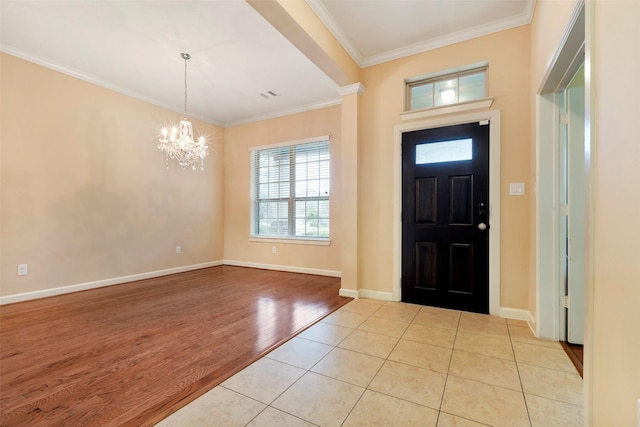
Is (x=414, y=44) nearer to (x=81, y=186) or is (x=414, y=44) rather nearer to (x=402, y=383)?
(x=402, y=383)

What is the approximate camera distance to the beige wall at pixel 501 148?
2.68 meters

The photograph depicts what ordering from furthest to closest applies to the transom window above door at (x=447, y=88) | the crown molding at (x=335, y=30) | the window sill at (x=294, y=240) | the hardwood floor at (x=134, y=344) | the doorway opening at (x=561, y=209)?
the window sill at (x=294, y=240) → the transom window above door at (x=447, y=88) → the crown molding at (x=335, y=30) → the doorway opening at (x=561, y=209) → the hardwood floor at (x=134, y=344)

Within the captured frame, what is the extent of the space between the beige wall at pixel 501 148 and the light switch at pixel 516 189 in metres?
0.03

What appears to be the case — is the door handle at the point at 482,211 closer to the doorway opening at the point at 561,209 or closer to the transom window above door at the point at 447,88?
the doorway opening at the point at 561,209

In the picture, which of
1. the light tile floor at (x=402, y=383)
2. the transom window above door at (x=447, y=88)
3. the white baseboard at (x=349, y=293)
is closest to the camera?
the light tile floor at (x=402, y=383)

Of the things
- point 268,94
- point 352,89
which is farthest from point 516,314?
point 268,94

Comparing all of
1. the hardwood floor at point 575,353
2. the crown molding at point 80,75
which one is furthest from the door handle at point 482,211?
the crown molding at point 80,75

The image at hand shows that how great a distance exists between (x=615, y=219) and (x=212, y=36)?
3553 mm

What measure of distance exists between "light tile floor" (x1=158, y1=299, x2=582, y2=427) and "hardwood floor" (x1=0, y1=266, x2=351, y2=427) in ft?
0.79

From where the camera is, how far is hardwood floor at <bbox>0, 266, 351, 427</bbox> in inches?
59.1

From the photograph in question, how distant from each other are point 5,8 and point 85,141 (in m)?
1.56

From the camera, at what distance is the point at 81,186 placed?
376 centimetres

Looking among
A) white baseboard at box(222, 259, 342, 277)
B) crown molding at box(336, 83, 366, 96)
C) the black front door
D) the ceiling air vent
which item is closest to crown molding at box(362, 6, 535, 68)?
crown molding at box(336, 83, 366, 96)

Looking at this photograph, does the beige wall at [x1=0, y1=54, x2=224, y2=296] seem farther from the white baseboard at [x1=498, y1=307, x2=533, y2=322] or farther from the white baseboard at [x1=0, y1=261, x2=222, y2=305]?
the white baseboard at [x1=498, y1=307, x2=533, y2=322]
